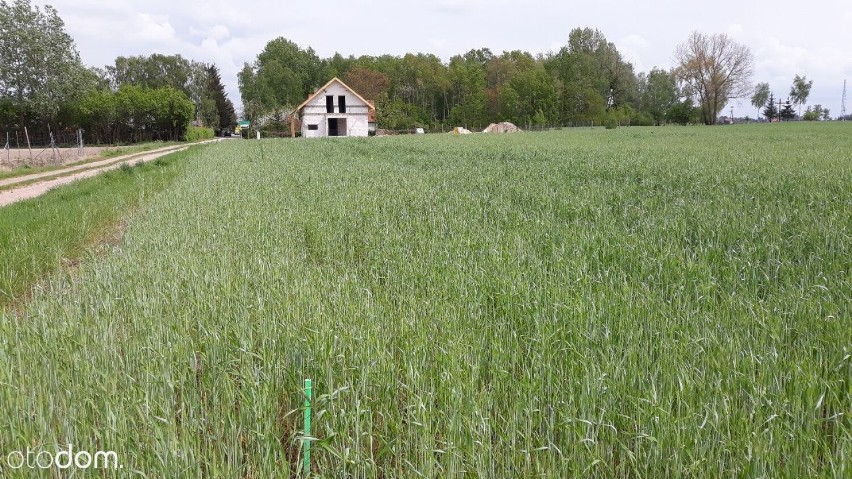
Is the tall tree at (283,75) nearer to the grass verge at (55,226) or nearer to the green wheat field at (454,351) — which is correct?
the grass verge at (55,226)

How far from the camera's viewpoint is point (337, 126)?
245 ft

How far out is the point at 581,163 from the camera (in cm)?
1770

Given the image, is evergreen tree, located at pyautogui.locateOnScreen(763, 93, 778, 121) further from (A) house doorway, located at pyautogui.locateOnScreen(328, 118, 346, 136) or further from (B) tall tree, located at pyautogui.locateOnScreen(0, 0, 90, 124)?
(B) tall tree, located at pyautogui.locateOnScreen(0, 0, 90, 124)

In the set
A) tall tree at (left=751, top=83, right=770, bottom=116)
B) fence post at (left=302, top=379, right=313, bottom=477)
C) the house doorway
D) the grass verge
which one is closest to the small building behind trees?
the house doorway

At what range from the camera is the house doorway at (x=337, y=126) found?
7425 centimetres

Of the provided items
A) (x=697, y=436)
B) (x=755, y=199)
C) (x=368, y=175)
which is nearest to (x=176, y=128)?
(x=368, y=175)

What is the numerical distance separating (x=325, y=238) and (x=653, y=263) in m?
4.10

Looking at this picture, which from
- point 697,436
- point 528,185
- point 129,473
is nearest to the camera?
point 129,473

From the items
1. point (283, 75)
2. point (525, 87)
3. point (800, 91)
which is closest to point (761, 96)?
point (800, 91)

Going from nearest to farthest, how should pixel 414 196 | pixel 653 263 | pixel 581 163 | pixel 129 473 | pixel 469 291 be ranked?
1. pixel 129 473
2. pixel 469 291
3. pixel 653 263
4. pixel 414 196
5. pixel 581 163

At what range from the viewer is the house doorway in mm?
74250

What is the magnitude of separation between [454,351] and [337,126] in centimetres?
7357

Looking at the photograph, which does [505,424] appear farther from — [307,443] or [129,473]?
[129,473]

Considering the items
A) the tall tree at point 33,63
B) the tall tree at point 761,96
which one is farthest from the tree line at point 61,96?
the tall tree at point 761,96
